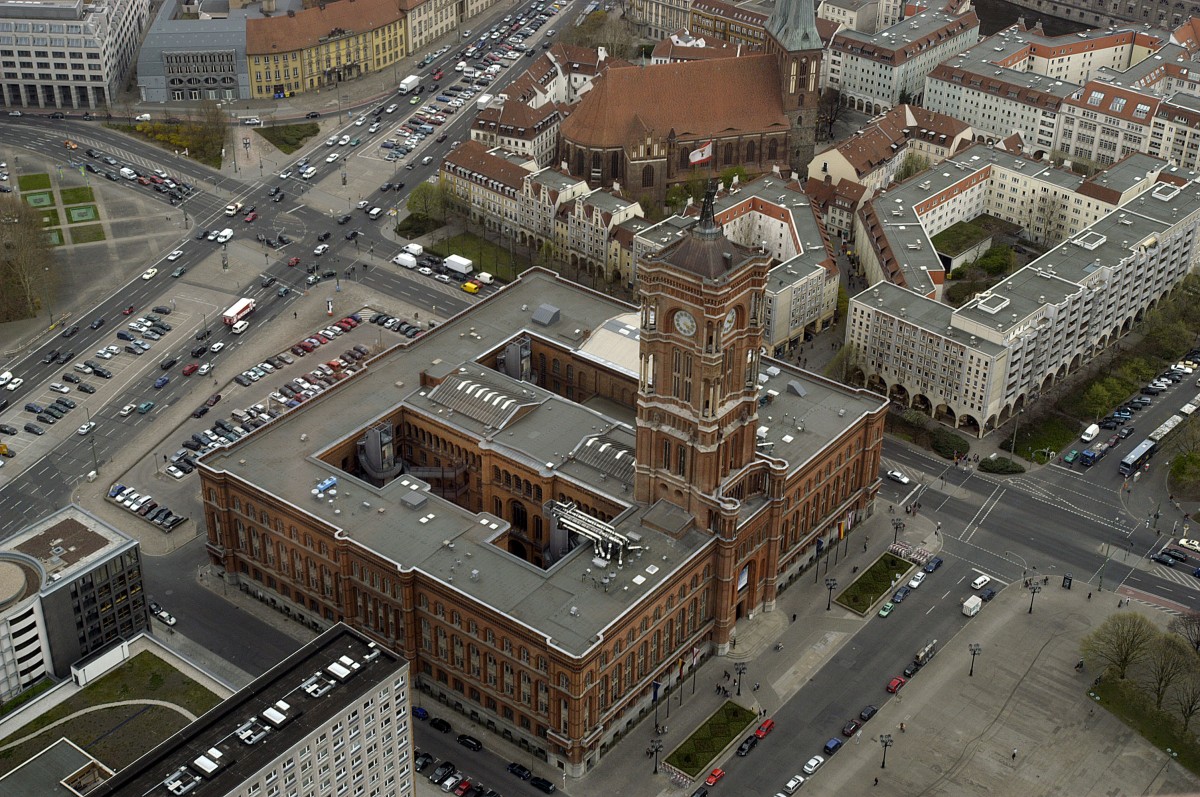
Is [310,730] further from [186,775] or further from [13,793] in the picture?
[13,793]

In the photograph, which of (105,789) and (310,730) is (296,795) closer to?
(310,730)

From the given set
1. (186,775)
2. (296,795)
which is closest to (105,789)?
(186,775)

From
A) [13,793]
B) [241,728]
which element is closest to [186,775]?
[241,728]

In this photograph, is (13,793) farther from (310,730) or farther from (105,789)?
(310,730)

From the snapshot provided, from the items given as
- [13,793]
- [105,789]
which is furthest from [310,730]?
[13,793]

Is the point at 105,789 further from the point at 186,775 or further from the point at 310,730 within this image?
the point at 310,730

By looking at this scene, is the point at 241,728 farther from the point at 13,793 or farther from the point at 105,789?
the point at 13,793

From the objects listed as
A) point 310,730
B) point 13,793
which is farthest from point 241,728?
point 13,793
